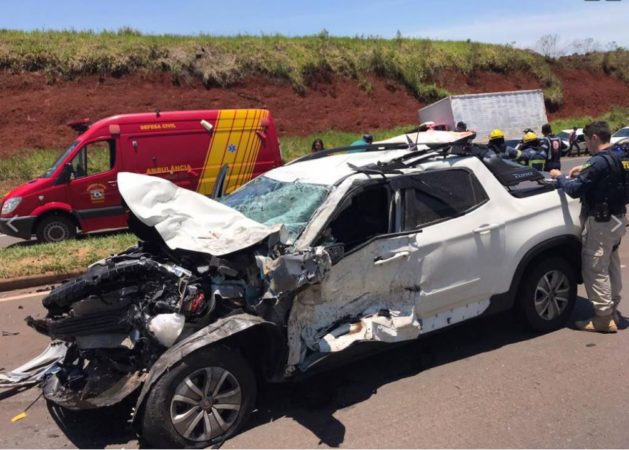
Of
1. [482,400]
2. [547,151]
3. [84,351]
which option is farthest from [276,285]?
[547,151]

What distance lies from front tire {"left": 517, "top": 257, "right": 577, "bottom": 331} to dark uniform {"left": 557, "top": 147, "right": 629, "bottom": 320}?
7.0 inches

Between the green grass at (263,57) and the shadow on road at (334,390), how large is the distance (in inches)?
1013

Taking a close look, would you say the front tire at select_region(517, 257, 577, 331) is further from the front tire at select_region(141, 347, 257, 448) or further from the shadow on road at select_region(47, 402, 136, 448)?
the shadow on road at select_region(47, 402, 136, 448)

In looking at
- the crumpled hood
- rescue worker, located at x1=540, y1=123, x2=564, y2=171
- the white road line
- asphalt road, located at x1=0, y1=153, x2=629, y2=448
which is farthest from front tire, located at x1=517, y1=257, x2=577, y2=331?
the white road line

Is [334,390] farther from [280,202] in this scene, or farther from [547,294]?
[547,294]

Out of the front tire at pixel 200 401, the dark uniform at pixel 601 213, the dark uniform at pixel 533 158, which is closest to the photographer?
the front tire at pixel 200 401

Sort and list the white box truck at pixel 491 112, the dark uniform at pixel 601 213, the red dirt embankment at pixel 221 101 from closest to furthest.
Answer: the dark uniform at pixel 601 213 < the white box truck at pixel 491 112 < the red dirt embankment at pixel 221 101

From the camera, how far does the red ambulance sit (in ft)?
33.0

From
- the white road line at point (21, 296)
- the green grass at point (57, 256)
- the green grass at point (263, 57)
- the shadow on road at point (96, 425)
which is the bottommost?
the shadow on road at point (96, 425)

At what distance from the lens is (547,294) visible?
4828mm

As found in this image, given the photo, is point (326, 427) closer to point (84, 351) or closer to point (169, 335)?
point (169, 335)

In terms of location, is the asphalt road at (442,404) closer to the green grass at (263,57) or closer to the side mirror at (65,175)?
the side mirror at (65,175)

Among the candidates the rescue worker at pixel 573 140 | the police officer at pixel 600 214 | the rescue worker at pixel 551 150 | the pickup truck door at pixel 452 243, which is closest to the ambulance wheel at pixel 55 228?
the pickup truck door at pixel 452 243

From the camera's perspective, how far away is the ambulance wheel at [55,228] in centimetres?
1016
